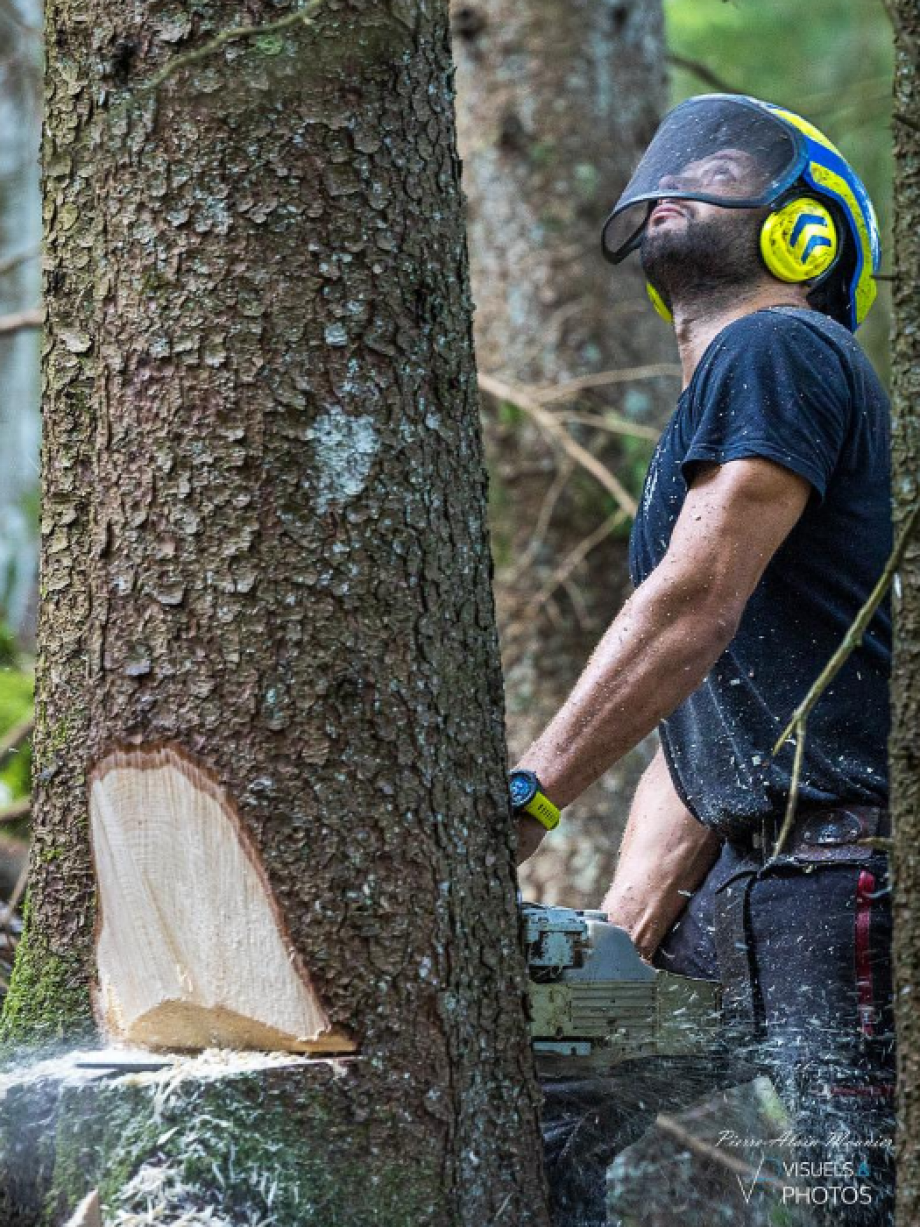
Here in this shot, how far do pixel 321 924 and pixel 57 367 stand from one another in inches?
43.7

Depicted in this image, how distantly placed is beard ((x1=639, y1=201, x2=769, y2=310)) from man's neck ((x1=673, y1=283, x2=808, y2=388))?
0.01 metres

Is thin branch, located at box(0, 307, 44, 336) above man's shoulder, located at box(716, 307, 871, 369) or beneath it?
above

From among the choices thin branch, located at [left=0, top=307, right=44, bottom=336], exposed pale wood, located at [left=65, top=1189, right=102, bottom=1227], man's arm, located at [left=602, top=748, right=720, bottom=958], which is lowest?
exposed pale wood, located at [left=65, top=1189, right=102, bottom=1227]

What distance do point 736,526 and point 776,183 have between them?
0.88 metres

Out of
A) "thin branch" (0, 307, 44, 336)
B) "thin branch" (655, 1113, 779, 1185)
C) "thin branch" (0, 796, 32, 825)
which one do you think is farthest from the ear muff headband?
"thin branch" (0, 307, 44, 336)

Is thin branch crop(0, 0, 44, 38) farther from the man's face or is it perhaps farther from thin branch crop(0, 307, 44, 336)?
the man's face

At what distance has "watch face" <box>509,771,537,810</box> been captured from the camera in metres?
2.31

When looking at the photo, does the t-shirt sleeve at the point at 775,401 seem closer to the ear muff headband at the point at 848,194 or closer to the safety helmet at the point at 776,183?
the safety helmet at the point at 776,183

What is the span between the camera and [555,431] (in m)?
5.99

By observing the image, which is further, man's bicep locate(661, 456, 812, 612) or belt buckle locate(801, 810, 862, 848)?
belt buckle locate(801, 810, 862, 848)

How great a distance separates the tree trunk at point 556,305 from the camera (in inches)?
241

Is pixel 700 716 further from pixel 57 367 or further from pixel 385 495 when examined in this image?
pixel 57 367

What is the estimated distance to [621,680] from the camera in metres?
2.37

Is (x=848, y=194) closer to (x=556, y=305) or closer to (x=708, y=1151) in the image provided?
(x=708, y=1151)
